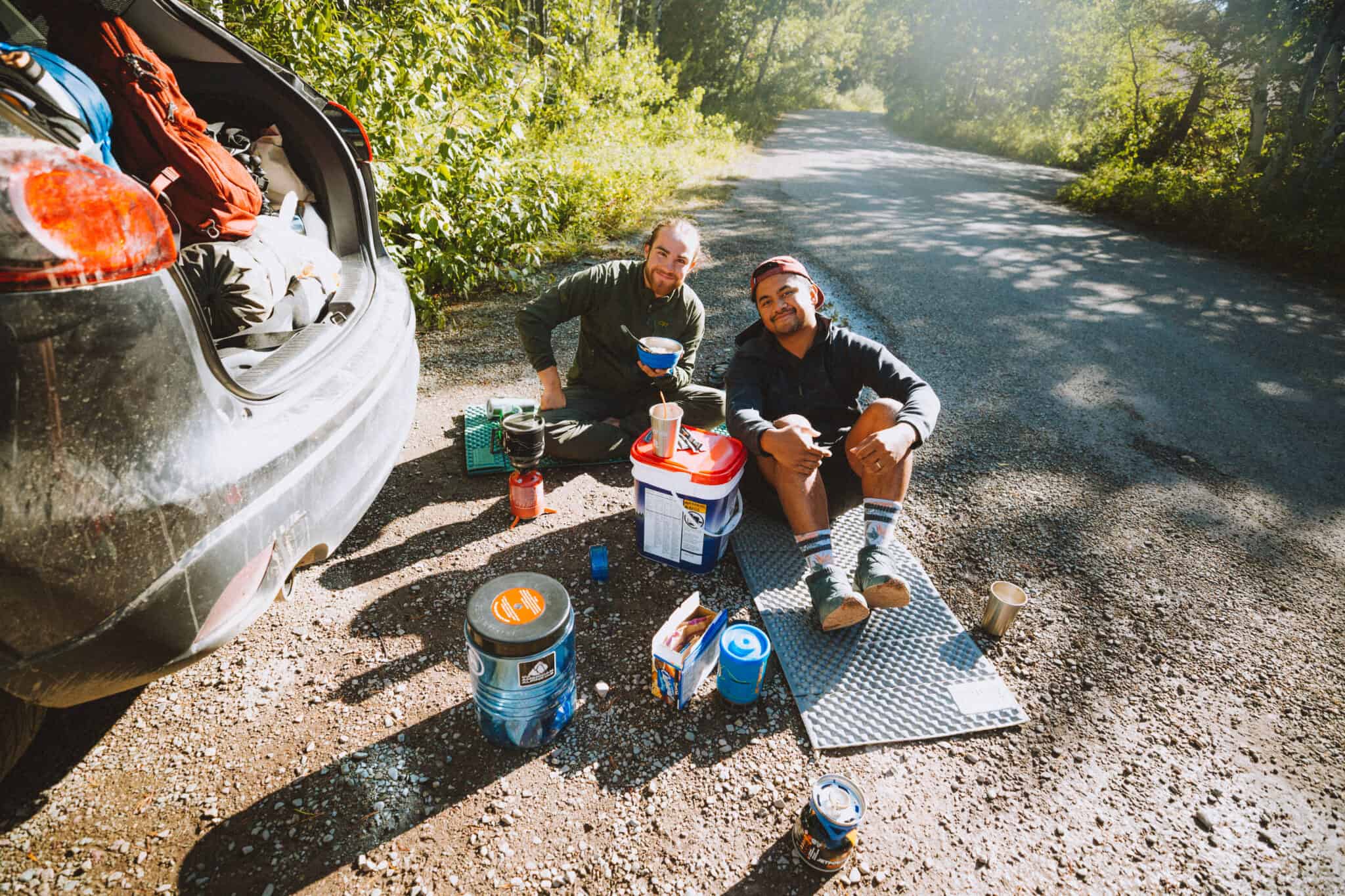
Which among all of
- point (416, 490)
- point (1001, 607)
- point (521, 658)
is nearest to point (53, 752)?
point (521, 658)

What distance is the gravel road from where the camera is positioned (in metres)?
1.56

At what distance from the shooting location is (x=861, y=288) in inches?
228

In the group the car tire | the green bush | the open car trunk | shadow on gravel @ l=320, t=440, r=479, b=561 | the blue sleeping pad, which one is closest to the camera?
the car tire

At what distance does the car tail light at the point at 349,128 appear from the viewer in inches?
105

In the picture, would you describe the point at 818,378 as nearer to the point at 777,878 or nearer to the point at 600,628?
the point at 600,628

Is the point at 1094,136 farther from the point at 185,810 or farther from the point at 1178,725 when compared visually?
the point at 185,810

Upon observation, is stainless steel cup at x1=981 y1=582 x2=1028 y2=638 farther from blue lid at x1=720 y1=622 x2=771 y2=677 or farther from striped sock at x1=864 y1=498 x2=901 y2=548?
blue lid at x1=720 y1=622 x2=771 y2=677

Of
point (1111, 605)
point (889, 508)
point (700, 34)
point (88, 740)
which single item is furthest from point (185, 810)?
point (700, 34)

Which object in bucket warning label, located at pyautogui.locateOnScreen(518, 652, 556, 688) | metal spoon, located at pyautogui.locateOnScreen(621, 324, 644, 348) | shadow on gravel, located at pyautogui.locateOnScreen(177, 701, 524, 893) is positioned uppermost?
metal spoon, located at pyautogui.locateOnScreen(621, 324, 644, 348)

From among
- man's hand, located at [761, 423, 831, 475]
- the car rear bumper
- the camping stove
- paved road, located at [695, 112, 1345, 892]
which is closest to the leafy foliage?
paved road, located at [695, 112, 1345, 892]

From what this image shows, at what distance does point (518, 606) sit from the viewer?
1725 mm

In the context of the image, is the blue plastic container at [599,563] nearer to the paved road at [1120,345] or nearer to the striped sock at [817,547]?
the striped sock at [817,547]

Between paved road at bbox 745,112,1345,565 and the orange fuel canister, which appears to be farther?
paved road at bbox 745,112,1345,565

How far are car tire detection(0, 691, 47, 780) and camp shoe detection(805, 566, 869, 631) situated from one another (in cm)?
224
